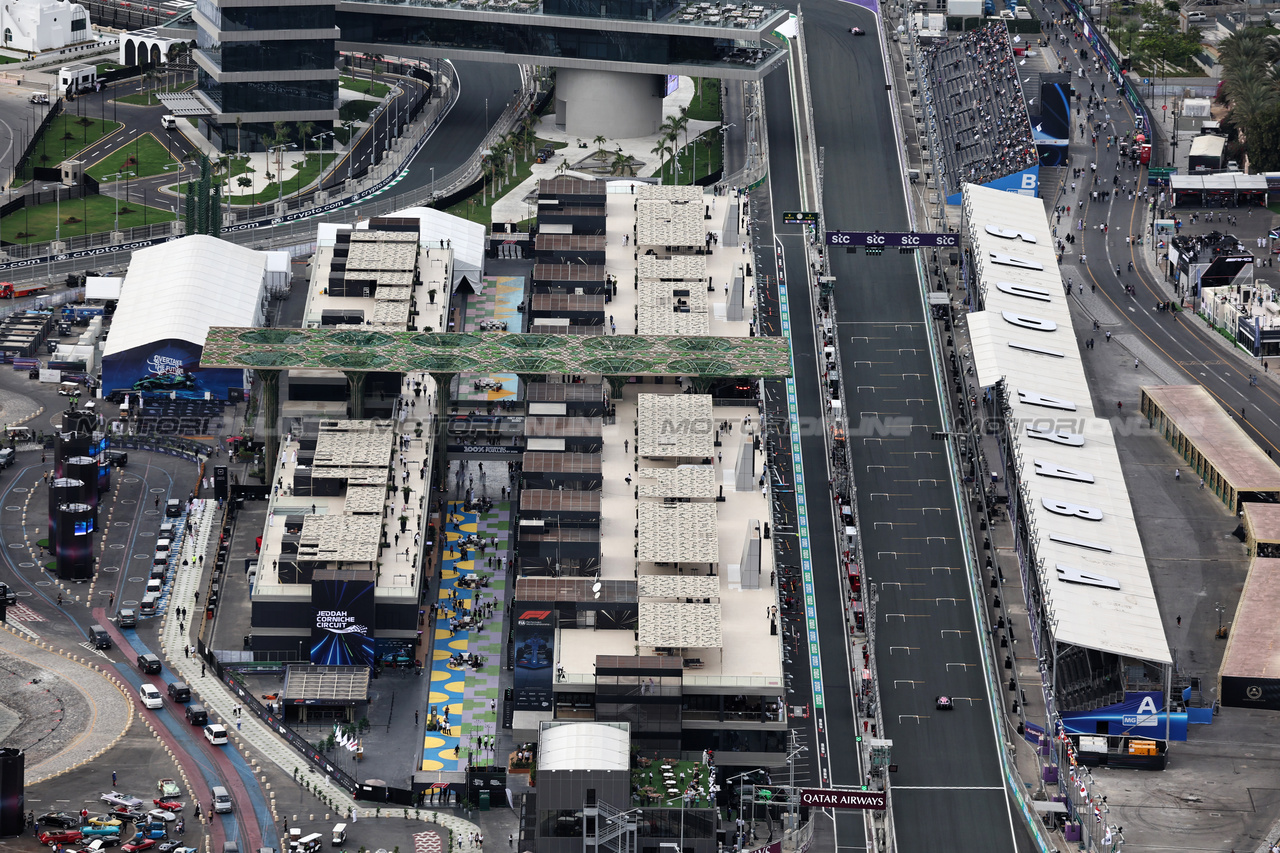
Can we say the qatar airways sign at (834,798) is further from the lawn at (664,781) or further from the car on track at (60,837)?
the car on track at (60,837)

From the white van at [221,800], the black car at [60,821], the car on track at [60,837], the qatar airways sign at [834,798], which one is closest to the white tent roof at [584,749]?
the qatar airways sign at [834,798]

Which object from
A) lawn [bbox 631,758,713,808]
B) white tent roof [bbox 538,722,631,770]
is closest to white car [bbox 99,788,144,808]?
white tent roof [bbox 538,722,631,770]

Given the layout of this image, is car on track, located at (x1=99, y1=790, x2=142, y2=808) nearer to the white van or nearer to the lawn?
the white van

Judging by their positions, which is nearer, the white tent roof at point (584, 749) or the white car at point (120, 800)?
the white car at point (120, 800)

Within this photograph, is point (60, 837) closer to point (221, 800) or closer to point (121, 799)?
point (121, 799)

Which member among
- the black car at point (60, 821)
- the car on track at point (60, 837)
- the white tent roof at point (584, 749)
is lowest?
the car on track at point (60, 837)

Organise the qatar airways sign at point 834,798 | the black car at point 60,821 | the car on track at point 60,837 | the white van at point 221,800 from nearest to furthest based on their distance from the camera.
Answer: the car on track at point 60,837 < the black car at point 60,821 < the qatar airways sign at point 834,798 < the white van at point 221,800
